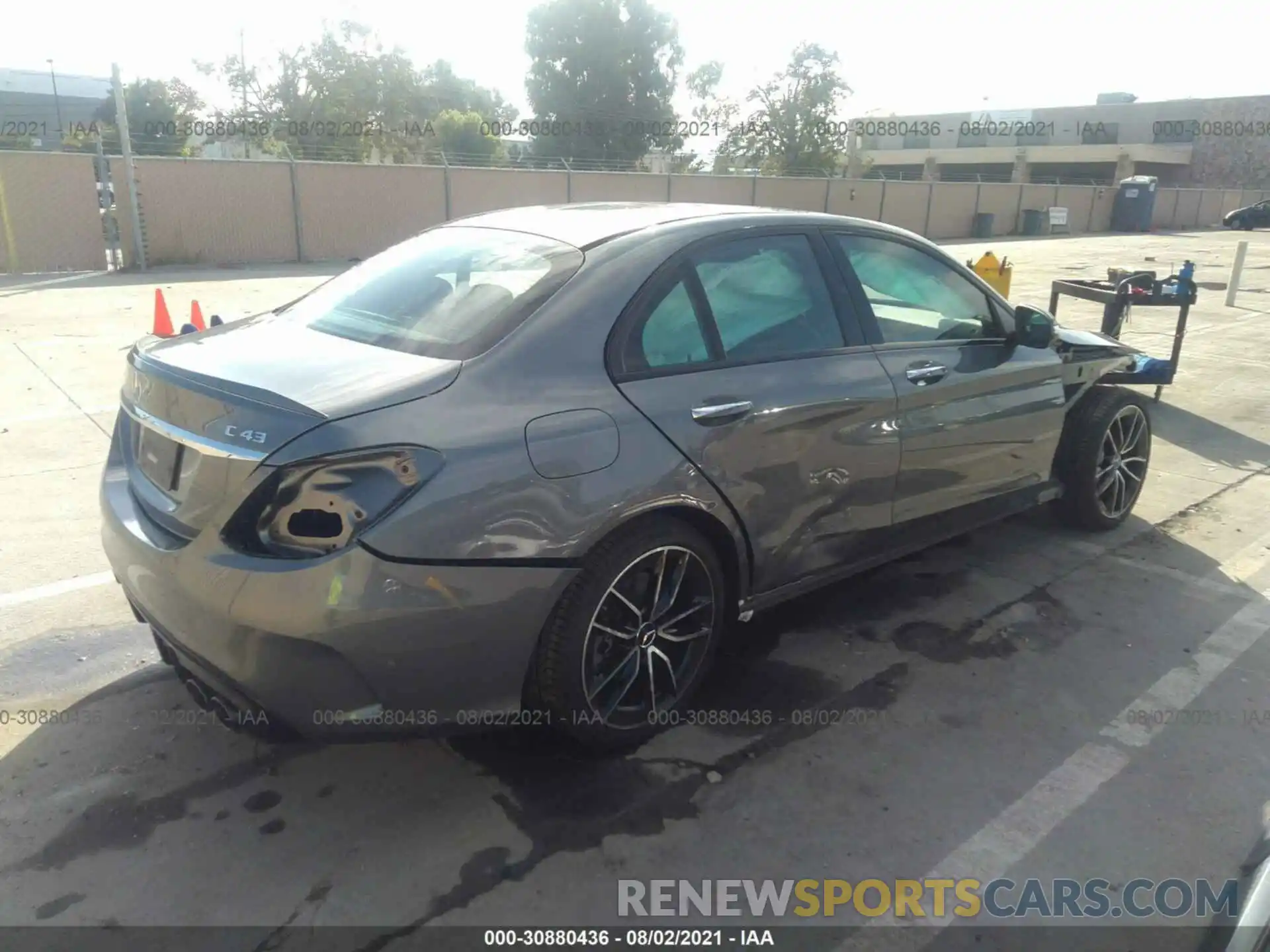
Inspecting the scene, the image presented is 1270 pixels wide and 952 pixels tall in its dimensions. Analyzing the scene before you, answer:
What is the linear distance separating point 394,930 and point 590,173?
24205 mm

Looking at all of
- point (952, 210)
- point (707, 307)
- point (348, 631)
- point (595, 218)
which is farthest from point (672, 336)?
point (952, 210)

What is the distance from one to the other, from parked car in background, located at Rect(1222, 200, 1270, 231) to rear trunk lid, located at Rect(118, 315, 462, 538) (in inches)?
1958

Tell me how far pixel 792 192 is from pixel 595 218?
28566mm

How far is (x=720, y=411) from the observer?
2.94 metres

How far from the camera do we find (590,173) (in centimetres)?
2472

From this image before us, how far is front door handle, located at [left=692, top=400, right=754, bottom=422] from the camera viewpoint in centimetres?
289

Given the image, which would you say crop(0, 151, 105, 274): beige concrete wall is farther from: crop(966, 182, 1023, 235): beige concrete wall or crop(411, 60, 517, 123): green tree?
crop(411, 60, 517, 123): green tree

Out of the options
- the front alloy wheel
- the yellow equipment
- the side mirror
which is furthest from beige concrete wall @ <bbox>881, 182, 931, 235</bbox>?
the side mirror

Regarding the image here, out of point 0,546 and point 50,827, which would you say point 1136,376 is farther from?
point 0,546

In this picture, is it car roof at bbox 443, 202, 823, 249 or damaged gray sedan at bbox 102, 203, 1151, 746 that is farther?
car roof at bbox 443, 202, 823, 249

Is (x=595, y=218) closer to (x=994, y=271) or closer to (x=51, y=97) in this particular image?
(x=994, y=271)

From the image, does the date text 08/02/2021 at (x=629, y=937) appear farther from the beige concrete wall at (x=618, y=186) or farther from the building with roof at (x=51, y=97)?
the building with roof at (x=51, y=97)

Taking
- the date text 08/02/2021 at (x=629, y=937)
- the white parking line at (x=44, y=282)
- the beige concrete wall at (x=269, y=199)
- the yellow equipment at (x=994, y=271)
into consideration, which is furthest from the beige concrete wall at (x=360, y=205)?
the date text 08/02/2021 at (x=629, y=937)

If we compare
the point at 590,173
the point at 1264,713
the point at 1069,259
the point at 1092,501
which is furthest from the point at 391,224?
the point at 1264,713
